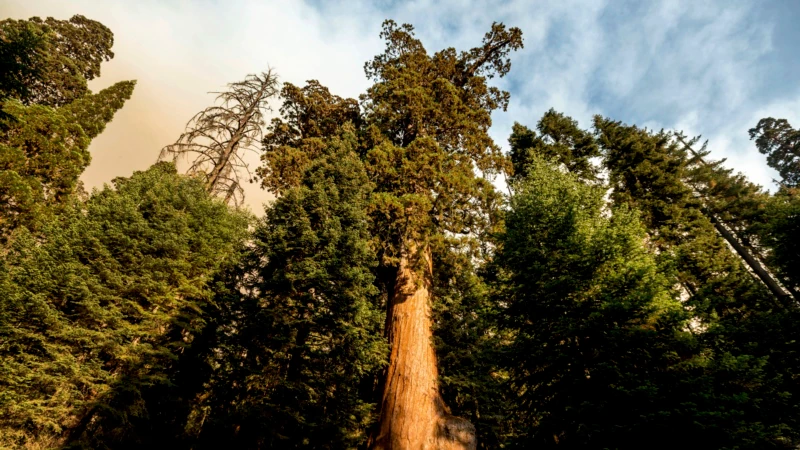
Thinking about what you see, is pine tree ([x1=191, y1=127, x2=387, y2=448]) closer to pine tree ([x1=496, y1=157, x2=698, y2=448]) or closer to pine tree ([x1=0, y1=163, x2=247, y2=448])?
pine tree ([x1=0, y1=163, x2=247, y2=448])

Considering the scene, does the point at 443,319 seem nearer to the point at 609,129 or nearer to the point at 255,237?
the point at 255,237

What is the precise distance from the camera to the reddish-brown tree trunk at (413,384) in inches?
283

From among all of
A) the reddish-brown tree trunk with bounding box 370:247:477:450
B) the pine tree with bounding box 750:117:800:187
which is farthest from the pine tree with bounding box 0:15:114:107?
the pine tree with bounding box 750:117:800:187

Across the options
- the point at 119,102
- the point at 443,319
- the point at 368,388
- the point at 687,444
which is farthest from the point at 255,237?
the point at 119,102

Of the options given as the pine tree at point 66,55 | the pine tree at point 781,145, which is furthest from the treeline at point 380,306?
the pine tree at point 781,145

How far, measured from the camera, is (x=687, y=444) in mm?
5234

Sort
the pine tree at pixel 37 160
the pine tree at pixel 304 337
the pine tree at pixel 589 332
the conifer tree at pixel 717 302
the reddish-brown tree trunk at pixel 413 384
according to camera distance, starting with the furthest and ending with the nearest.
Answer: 1. the pine tree at pixel 37 160
2. the pine tree at pixel 304 337
3. the reddish-brown tree trunk at pixel 413 384
4. the pine tree at pixel 589 332
5. the conifer tree at pixel 717 302

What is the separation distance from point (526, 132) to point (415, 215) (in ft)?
48.7

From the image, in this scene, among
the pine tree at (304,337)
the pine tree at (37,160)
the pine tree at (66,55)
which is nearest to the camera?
the pine tree at (304,337)

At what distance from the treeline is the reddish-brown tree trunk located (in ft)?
0.17

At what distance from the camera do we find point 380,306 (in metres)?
11.8

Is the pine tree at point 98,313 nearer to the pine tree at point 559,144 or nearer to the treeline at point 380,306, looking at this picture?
the treeline at point 380,306

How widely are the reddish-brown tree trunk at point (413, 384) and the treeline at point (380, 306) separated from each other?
0.05 metres

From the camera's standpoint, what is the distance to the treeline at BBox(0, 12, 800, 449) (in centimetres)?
647
